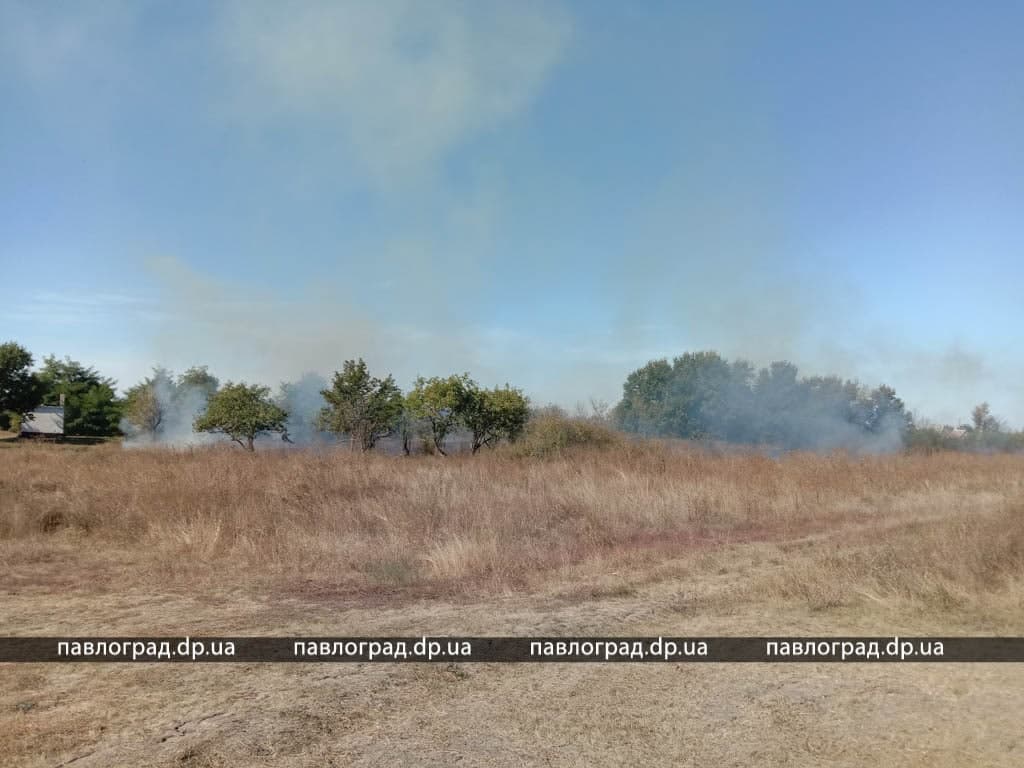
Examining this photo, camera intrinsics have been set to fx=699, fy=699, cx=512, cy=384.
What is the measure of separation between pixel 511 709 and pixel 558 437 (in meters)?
16.3

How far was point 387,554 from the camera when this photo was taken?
8.28 metres

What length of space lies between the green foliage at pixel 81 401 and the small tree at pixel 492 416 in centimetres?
3387

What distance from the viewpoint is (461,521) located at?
9.94 m

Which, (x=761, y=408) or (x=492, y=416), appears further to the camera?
(x=761, y=408)

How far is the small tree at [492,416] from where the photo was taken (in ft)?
72.0

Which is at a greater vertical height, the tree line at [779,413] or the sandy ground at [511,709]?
the tree line at [779,413]

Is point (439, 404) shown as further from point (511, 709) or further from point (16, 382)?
point (16, 382)

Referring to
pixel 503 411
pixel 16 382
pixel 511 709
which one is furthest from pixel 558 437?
pixel 16 382

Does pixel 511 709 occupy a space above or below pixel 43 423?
below

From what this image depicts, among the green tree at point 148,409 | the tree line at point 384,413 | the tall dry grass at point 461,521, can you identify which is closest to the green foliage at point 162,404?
the green tree at point 148,409

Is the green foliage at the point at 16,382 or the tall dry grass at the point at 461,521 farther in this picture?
the green foliage at the point at 16,382

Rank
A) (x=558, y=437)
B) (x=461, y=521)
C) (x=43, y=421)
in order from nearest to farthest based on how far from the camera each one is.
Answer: (x=461, y=521), (x=558, y=437), (x=43, y=421)

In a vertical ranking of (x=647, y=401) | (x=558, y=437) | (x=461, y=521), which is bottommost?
(x=461, y=521)

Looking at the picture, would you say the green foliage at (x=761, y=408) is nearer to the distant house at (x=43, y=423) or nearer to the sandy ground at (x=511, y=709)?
the sandy ground at (x=511, y=709)
